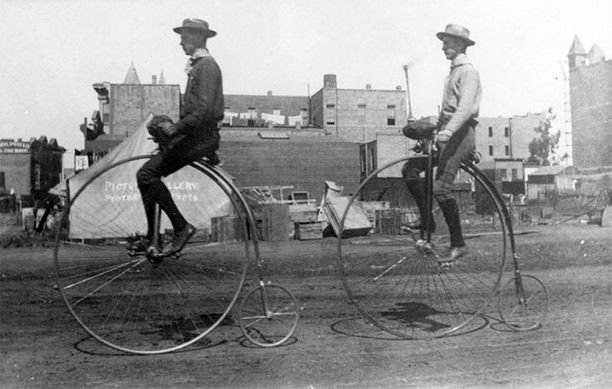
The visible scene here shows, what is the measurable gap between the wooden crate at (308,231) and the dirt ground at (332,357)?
13.4m

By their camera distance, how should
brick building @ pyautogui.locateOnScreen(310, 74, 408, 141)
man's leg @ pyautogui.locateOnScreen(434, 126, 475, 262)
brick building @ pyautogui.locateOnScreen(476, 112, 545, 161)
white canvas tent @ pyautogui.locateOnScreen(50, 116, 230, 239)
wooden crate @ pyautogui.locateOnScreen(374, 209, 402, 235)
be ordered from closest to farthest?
man's leg @ pyautogui.locateOnScreen(434, 126, 475, 262) → white canvas tent @ pyautogui.locateOnScreen(50, 116, 230, 239) → wooden crate @ pyautogui.locateOnScreen(374, 209, 402, 235) → brick building @ pyautogui.locateOnScreen(310, 74, 408, 141) → brick building @ pyautogui.locateOnScreen(476, 112, 545, 161)

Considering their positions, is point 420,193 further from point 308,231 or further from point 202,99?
point 308,231

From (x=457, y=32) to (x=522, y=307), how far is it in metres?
2.85

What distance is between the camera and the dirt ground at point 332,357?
3.71 meters

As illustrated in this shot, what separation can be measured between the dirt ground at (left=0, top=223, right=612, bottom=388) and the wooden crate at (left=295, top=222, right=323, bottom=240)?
13387 millimetres

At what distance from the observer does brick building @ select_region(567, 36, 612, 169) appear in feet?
20.5

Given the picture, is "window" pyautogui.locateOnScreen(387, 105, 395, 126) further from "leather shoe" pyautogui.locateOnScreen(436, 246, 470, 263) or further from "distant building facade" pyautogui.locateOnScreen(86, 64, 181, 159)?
"leather shoe" pyautogui.locateOnScreen(436, 246, 470, 263)

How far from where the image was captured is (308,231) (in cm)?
1961

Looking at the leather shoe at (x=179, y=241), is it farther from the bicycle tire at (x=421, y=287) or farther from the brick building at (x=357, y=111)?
the brick building at (x=357, y=111)

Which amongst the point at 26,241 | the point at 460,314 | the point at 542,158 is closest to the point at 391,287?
the point at 460,314

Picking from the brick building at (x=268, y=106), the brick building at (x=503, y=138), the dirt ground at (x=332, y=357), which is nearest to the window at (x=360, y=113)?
the brick building at (x=268, y=106)

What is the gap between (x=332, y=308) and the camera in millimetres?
5848

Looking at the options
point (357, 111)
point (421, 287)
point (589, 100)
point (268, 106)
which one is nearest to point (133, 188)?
point (421, 287)

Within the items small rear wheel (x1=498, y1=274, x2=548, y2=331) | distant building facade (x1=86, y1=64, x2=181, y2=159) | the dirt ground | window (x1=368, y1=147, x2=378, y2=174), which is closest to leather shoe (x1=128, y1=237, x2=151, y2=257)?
the dirt ground
